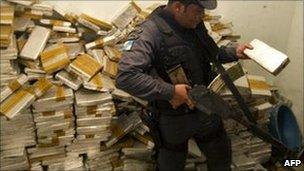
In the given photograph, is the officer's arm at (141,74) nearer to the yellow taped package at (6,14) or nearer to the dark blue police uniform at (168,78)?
the dark blue police uniform at (168,78)

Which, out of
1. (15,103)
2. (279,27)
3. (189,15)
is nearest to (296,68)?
(279,27)

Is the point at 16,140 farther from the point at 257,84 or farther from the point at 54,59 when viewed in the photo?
the point at 257,84

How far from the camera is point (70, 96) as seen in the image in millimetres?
3062

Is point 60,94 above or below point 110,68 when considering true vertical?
below

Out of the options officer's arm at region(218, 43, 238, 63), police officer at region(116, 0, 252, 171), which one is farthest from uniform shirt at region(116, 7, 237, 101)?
officer's arm at region(218, 43, 238, 63)

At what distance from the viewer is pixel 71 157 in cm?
330

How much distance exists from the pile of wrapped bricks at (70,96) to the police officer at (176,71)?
15.5 inches

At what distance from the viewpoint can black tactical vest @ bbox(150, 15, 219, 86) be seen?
7.79ft

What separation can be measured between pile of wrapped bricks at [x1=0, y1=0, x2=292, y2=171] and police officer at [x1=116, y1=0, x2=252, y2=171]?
0.39 meters

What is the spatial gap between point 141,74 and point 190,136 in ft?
2.33

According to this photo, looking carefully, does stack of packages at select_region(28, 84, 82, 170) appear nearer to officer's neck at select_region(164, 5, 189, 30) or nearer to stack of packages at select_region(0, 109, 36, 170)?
stack of packages at select_region(0, 109, 36, 170)

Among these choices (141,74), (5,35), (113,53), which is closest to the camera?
(141,74)

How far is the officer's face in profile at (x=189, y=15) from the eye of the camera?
2.29 metres

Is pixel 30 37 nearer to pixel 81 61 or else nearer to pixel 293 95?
pixel 81 61
